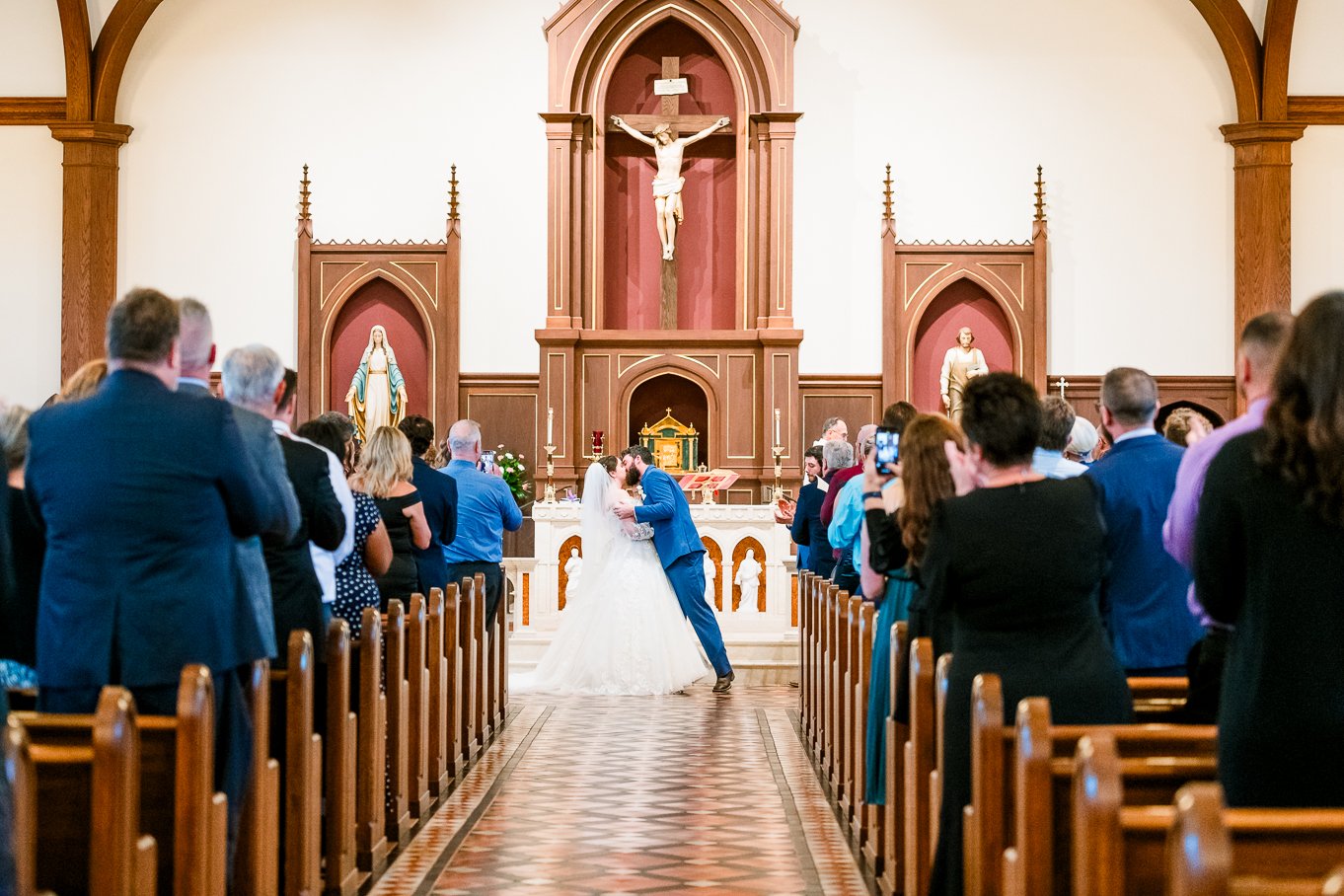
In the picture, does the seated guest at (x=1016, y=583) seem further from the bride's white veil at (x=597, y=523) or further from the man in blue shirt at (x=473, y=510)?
the bride's white veil at (x=597, y=523)

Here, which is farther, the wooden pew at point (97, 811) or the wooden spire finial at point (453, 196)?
the wooden spire finial at point (453, 196)

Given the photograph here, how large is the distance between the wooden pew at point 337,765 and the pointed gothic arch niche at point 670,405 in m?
9.65

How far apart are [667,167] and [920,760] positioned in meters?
10.5

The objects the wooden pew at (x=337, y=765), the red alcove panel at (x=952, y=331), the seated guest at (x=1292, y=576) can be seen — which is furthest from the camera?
the red alcove panel at (x=952, y=331)

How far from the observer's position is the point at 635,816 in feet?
19.4

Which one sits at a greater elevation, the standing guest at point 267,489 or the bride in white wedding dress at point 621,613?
the standing guest at point 267,489

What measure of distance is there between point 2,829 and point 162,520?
56.3 inches

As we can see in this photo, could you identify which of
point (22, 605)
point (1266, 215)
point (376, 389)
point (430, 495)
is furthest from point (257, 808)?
point (1266, 215)

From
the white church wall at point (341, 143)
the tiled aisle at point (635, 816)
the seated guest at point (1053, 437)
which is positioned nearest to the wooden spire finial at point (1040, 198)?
the white church wall at point (341, 143)

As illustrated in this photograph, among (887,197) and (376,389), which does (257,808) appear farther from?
(887,197)

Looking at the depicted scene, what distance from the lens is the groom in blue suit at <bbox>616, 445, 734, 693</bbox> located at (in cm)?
920

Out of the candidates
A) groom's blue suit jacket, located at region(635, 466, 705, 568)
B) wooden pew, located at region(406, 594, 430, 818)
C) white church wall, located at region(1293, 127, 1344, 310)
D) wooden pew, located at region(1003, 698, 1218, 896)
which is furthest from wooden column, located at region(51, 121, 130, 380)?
wooden pew, located at region(1003, 698, 1218, 896)

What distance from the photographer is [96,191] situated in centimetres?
1419

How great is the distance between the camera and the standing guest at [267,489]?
359 centimetres
